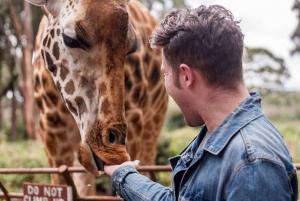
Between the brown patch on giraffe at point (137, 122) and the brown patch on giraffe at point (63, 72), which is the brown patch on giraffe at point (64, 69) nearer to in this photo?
the brown patch on giraffe at point (63, 72)

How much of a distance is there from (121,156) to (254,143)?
1165 millimetres

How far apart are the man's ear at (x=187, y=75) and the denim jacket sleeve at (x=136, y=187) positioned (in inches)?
16.4

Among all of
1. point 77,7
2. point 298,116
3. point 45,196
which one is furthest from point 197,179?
point 298,116

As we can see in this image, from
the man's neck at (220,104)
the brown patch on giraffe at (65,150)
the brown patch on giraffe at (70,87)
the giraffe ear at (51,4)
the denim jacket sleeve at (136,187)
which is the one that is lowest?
the brown patch on giraffe at (65,150)

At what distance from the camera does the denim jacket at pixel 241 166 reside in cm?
123

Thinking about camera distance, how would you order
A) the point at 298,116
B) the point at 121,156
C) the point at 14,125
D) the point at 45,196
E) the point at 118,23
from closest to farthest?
the point at 121,156 < the point at 118,23 < the point at 45,196 < the point at 14,125 < the point at 298,116

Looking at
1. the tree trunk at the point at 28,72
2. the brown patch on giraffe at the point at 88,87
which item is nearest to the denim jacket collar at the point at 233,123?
the brown patch on giraffe at the point at 88,87

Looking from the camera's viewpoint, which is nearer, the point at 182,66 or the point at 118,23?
the point at 182,66

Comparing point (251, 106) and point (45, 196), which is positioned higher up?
point (251, 106)

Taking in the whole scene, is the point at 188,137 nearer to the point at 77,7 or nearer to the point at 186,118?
the point at 77,7

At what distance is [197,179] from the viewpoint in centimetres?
139

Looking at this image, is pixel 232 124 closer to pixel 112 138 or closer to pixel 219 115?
pixel 219 115

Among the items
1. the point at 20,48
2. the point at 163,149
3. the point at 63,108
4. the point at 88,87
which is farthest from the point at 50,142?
the point at 20,48

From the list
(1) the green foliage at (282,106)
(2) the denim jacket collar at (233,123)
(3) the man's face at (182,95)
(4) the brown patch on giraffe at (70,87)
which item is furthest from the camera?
(1) the green foliage at (282,106)
